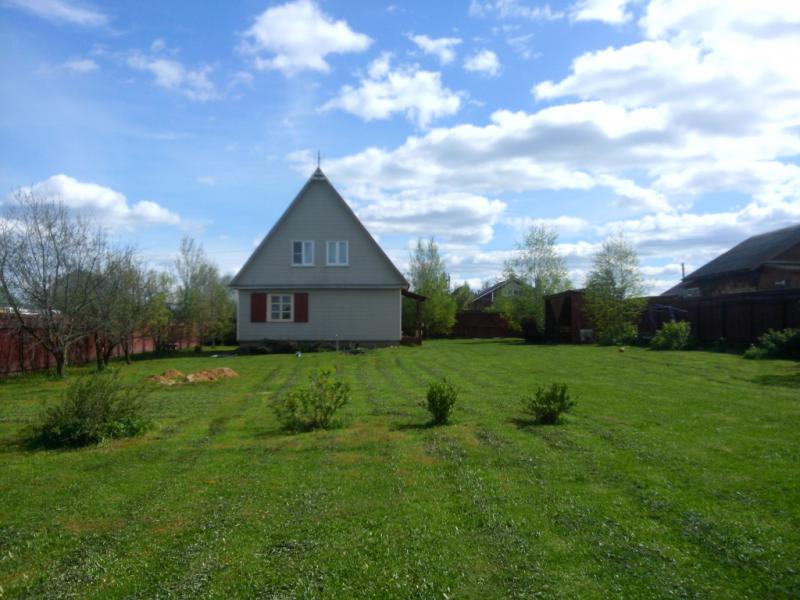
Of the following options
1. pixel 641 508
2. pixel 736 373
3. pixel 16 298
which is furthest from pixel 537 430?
pixel 16 298

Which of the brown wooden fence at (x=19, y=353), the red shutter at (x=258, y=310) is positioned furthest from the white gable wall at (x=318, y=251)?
the brown wooden fence at (x=19, y=353)

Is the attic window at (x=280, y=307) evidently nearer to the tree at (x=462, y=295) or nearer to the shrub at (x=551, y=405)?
the shrub at (x=551, y=405)

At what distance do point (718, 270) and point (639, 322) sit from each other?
12.2 m

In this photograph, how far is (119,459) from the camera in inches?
307

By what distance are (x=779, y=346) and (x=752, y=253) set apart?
73.2ft

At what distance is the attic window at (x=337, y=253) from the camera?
1124 inches

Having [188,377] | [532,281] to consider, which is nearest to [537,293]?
[532,281]

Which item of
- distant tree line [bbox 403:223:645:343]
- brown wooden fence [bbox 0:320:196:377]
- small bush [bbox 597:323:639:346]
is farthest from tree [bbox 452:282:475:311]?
brown wooden fence [bbox 0:320:196:377]

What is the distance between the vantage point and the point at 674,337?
23172mm

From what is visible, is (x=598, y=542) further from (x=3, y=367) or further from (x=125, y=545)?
(x=3, y=367)

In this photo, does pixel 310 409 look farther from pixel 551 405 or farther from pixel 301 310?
pixel 301 310

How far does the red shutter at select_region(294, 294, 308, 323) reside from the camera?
2827 centimetres

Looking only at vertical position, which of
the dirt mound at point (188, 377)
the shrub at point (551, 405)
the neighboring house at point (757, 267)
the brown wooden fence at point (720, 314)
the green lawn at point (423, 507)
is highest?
the neighboring house at point (757, 267)

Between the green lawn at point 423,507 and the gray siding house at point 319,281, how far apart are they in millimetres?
17618
